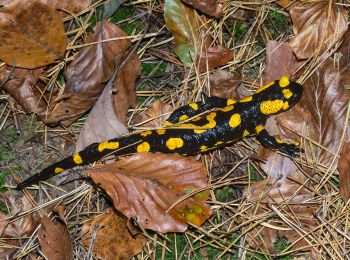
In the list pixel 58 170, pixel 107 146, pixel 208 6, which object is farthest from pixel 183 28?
pixel 58 170

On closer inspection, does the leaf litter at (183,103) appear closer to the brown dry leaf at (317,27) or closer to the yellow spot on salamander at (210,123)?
the brown dry leaf at (317,27)

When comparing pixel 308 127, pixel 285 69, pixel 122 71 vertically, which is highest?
pixel 122 71

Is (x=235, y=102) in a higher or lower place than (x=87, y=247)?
higher

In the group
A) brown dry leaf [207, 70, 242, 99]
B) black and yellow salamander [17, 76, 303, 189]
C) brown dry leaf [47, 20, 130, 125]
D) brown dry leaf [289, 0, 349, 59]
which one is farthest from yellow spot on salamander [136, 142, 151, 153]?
brown dry leaf [289, 0, 349, 59]

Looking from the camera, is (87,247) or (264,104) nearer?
(87,247)

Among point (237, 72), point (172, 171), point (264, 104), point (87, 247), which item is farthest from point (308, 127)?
point (87, 247)

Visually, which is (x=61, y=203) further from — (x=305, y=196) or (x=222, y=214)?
(x=305, y=196)
